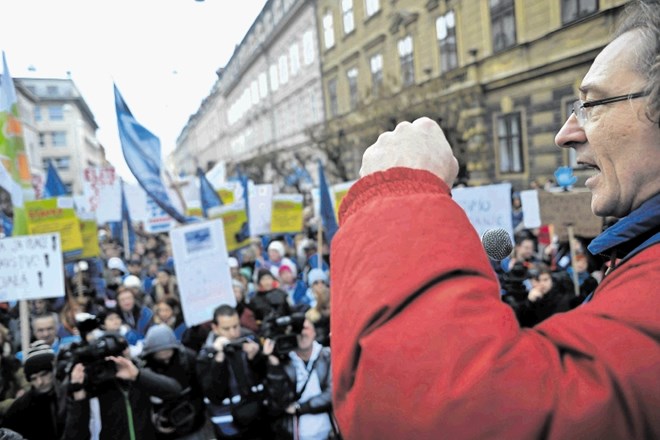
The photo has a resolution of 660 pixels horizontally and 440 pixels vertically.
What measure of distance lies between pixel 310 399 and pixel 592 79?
334 cm

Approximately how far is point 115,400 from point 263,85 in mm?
40045

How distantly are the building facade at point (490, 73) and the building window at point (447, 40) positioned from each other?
0.10 feet

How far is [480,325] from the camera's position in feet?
1.88

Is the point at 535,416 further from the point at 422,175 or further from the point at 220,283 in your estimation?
the point at 220,283

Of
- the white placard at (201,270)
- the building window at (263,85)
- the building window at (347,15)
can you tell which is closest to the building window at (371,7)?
the building window at (347,15)

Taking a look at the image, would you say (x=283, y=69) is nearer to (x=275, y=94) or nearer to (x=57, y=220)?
(x=275, y=94)

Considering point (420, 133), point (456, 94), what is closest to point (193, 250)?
point (420, 133)

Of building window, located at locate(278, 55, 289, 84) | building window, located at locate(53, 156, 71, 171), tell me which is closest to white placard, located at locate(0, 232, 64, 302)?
building window, located at locate(278, 55, 289, 84)

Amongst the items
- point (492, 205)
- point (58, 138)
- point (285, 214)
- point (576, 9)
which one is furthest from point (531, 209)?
point (58, 138)

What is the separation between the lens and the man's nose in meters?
0.85

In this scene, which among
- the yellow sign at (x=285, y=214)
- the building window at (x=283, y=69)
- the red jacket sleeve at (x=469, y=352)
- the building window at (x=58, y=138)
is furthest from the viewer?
the building window at (x=58, y=138)

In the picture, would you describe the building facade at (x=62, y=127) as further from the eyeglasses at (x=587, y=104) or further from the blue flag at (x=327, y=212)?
the eyeglasses at (x=587, y=104)

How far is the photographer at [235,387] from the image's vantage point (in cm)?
371

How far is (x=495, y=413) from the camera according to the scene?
548 millimetres
